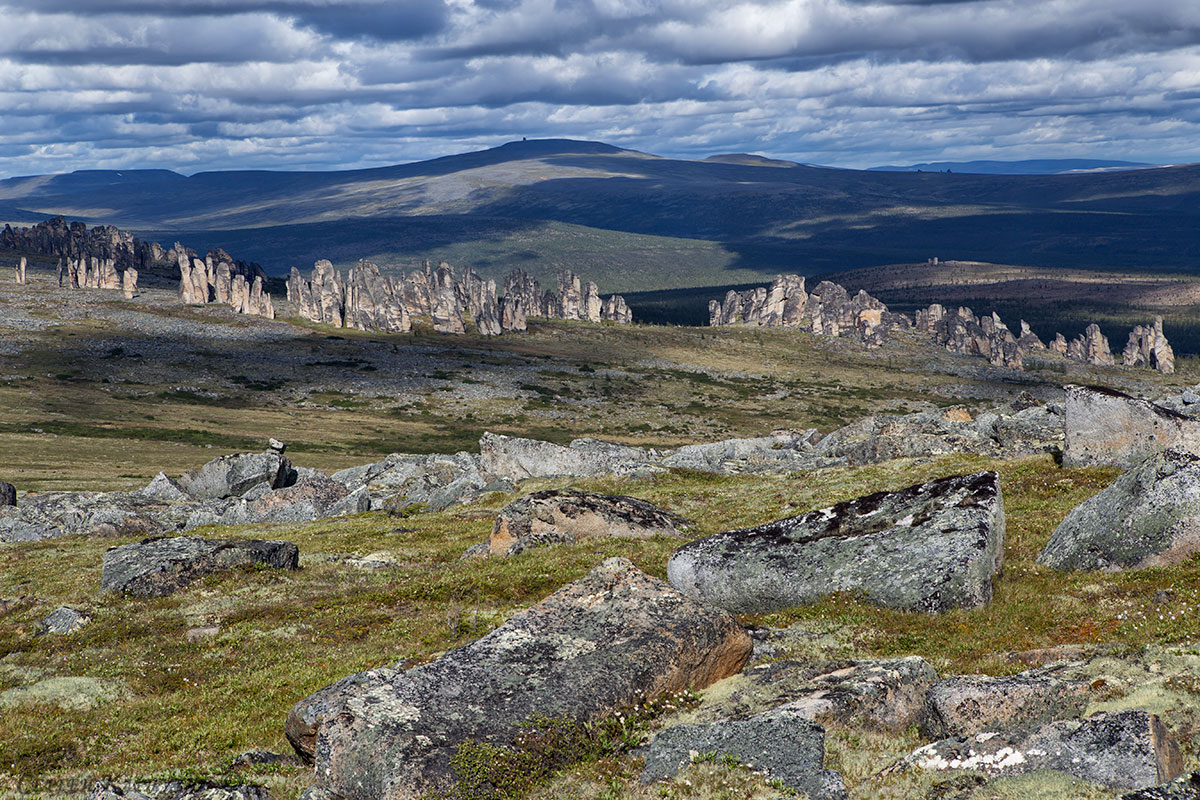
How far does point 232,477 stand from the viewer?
72000 millimetres

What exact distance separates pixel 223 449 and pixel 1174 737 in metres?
117

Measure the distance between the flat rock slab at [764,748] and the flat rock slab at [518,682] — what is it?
1.94m

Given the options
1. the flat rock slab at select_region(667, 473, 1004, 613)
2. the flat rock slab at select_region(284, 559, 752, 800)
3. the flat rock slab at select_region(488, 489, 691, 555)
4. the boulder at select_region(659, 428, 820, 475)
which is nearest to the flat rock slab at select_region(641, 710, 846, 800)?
the flat rock slab at select_region(284, 559, 752, 800)

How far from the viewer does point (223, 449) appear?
373 ft

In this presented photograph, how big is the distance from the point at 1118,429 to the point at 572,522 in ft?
A: 76.7

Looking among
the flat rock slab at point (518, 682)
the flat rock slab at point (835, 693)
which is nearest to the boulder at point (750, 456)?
the flat rock slab at point (518, 682)

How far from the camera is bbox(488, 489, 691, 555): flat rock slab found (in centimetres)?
3669

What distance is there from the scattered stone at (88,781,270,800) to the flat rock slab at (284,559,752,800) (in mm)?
1182

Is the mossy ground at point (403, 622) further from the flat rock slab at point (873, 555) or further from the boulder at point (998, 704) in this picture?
the boulder at point (998, 704)

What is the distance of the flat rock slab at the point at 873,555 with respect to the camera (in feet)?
70.5

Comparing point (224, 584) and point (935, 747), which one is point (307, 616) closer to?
point (224, 584)

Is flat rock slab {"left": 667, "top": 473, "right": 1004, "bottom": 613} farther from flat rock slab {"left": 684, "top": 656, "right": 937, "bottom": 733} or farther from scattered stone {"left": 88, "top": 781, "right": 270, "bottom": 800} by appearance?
scattered stone {"left": 88, "top": 781, "right": 270, "bottom": 800}

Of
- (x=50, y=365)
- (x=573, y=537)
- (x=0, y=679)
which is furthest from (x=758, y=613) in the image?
(x=50, y=365)

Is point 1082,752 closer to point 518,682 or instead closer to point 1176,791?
point 1176,791
